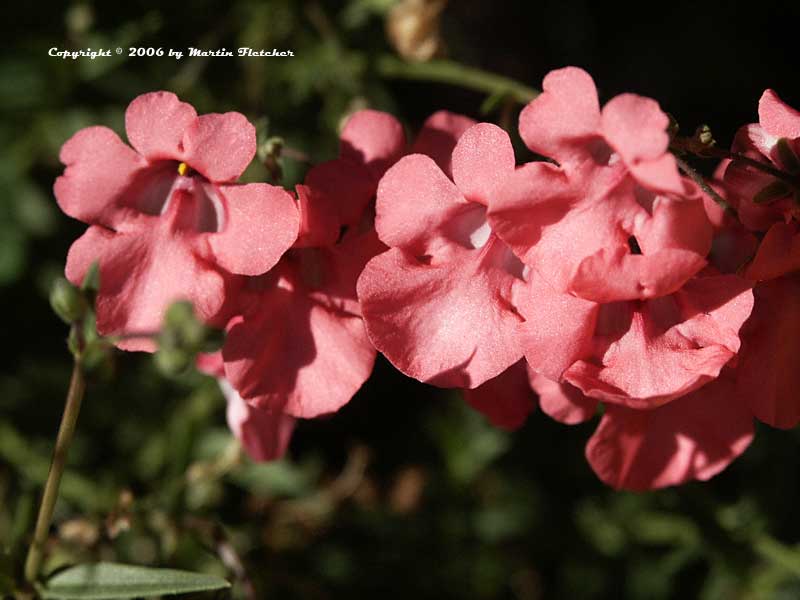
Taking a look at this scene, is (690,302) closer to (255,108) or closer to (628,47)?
(255,108)

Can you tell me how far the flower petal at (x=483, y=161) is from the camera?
99 centimetres

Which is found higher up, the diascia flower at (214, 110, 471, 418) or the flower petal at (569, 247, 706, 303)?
the flower petal at (569, 247, 706, 303)

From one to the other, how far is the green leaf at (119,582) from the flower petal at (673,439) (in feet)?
1.71

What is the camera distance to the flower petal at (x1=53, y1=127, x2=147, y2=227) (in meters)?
1.08

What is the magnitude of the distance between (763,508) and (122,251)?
1350mm

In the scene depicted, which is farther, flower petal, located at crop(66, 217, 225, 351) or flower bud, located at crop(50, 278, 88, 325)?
flower petal, located at crop(66, 217, 225, 351)

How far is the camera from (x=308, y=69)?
1847 mm

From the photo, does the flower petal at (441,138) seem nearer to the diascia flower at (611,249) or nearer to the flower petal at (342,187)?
the flower petal at (342,187)

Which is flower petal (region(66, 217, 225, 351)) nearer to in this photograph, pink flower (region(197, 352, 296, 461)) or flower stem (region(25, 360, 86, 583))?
flower stem (region(25, 360, 86, 583))

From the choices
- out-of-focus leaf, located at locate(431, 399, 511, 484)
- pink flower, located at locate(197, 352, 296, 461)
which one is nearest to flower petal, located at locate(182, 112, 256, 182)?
pink flower, located at locate(197, 352, 296, 461)

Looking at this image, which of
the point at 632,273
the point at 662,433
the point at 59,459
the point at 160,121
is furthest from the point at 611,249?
the point at 59,459

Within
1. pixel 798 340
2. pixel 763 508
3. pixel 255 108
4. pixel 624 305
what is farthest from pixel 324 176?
pixel 763 508

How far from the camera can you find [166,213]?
1.11 meters

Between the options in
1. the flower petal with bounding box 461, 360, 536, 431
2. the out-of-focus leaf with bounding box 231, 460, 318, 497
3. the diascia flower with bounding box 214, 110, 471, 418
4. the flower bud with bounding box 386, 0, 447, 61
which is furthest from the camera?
the out-of-focus leaf with bounding box 231, 460, 318, 497
